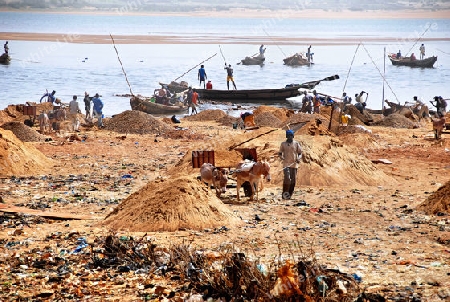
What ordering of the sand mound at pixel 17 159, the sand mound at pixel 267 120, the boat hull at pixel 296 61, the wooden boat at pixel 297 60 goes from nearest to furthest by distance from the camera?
the sand mound at pixel 17 159, the sand mound at pixel 267 120, the wooden boat at pixel 297 60, the boat hull at pixel 296 61

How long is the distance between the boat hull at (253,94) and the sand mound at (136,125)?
12314 mm

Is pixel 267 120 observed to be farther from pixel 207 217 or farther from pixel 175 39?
pixel 175 39

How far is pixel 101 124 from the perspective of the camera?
85.3 ft

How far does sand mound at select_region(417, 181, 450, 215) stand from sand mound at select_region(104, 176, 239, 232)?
3403mm

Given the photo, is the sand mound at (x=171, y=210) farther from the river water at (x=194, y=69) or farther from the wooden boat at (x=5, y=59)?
the wooden boat at (x=5, y=59)

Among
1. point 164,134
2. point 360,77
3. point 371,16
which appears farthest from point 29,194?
point 371,16

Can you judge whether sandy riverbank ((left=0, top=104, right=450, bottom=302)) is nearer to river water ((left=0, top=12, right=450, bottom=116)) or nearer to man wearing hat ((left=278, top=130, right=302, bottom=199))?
man wearing hat ((left=278, top=130, right=302, bottom=199))

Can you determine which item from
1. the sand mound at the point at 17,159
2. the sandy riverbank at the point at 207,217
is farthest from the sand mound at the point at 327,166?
the sand mound at the point at 17,159

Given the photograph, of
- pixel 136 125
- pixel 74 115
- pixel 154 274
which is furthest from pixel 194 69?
pixel 154 274

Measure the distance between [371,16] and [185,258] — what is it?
148m

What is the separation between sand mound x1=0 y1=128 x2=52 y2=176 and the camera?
54.6ft

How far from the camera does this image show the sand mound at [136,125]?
2491 cm

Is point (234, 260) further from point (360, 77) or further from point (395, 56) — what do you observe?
point (395, 56)

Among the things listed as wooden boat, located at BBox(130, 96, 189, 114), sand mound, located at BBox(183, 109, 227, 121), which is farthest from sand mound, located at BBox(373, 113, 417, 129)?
wooden boat, located at BBox(130, 96, 189, 114)
